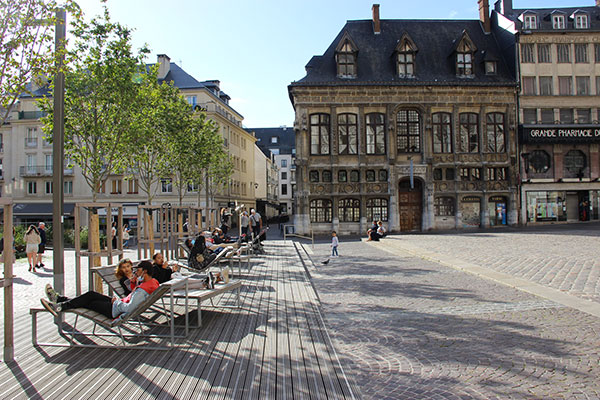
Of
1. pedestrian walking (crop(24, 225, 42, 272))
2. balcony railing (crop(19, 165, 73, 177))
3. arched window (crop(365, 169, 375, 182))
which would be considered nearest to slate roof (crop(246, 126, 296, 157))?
balcony railing (crop(19, 165, 73, 177))

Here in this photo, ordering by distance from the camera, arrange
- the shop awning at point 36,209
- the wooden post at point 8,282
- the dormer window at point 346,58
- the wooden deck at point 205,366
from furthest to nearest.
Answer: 1. the shop awning at point 36,209
2. the dormer window at point 346,58
3. the wooden post at point 8,282
4. the wooden deck at point 205,366

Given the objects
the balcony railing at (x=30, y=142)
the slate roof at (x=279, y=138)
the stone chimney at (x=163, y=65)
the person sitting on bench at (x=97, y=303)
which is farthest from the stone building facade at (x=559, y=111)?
the slate roof at (x=279, y=138)

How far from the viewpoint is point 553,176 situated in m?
41.0

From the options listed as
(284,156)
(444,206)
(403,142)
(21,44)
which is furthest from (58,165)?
(284,156)

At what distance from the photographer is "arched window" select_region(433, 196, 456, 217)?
40031 mm

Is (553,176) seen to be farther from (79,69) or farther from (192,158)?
(79,69)

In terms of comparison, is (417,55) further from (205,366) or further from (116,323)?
(205,366)

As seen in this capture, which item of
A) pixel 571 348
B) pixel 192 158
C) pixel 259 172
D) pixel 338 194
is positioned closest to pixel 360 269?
pixel 571 348

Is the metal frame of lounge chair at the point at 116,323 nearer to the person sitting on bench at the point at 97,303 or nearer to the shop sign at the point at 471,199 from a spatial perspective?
the person sitting on bench at the point at 97,303

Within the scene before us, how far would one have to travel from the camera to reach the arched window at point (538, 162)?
40.9 meters

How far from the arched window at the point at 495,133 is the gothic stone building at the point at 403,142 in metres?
0.08

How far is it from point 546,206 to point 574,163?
447cm

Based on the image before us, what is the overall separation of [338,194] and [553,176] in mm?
18208

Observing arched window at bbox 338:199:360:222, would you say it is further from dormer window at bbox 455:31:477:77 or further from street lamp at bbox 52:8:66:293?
street lamp at bbox 52:8:66:293
